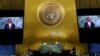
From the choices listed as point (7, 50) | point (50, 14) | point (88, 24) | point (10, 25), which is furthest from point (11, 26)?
point (88, 24)

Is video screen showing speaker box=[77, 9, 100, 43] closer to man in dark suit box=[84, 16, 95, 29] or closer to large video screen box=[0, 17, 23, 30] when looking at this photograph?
Result: man in dark suit box=[84, 16, 95, 29]

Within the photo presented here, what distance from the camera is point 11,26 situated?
1155 centimetres

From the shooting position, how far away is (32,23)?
11.4 m

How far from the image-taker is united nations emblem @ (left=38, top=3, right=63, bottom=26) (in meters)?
11.6

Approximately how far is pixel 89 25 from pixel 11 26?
3.45 metres

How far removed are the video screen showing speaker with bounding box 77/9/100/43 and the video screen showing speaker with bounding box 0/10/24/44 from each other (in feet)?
8.59

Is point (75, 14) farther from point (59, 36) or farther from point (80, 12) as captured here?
point (59, 36)

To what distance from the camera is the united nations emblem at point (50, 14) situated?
37.9 feet

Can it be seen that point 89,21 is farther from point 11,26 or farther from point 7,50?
point 7,50

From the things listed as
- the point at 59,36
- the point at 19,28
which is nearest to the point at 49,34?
the point at 59,36

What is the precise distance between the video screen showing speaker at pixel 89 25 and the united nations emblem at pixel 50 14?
35.1 inches

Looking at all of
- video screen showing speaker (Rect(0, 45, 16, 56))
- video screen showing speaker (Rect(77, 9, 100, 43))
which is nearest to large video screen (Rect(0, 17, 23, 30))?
video screen showing speaker (Rect(0, 45, 16, 56))

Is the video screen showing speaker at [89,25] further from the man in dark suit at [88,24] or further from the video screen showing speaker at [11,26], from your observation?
the video screen showing speaker at [11,26]

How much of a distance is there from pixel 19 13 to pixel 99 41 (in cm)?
373
